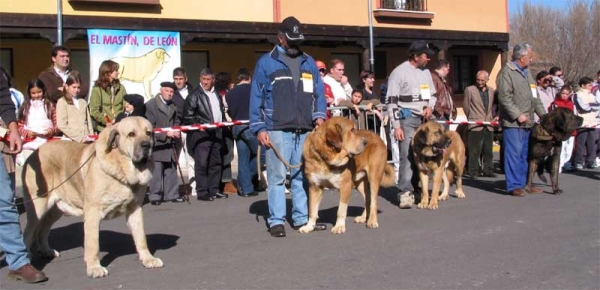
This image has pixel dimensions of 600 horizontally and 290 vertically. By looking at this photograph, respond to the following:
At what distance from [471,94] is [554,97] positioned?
6.44ft

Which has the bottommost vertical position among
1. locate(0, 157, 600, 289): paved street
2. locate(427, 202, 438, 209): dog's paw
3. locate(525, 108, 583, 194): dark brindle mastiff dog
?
locate(0, 157, 600, 289): paved street

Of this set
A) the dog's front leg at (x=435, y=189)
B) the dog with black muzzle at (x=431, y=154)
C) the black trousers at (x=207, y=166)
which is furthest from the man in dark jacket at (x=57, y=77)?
the dog's front leg at (x=435, y=189)

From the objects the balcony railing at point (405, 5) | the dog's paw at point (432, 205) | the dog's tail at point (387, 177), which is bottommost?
the dog's paw at point (432, 205)

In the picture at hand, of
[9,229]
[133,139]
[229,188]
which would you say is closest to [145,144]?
[133,139]

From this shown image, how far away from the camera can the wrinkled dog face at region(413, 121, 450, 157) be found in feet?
27.5

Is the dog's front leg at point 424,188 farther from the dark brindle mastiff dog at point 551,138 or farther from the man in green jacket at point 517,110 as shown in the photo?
the dark brindle mastiff dog at point 551,138

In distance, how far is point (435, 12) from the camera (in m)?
22.2

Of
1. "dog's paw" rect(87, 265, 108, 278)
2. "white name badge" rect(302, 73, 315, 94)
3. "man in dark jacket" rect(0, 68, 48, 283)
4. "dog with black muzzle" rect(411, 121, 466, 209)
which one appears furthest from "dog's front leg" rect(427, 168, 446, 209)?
"man in dark jacket" rect(0, 68, 48, 283)

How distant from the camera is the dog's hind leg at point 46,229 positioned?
604 cm

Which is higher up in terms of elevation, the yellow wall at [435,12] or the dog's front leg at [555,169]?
the yellow wall at [435,12]

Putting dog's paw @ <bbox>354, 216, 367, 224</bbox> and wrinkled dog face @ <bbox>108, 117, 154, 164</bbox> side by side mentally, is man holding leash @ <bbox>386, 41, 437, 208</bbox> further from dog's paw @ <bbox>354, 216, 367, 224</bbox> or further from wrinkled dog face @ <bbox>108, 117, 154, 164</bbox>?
wrinkled dog face @ <bbox>108, 117, 154, 164</bbox>

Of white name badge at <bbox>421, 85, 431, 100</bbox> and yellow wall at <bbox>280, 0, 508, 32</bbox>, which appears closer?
white name badge at <bbox>421, 85, 431, 100</bbox>

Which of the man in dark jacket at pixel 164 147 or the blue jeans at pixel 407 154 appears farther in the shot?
the man in dark jacket at pixel 164 147

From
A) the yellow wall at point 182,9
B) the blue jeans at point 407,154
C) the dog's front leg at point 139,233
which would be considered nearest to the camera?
the dog's front leg at point 139,233
